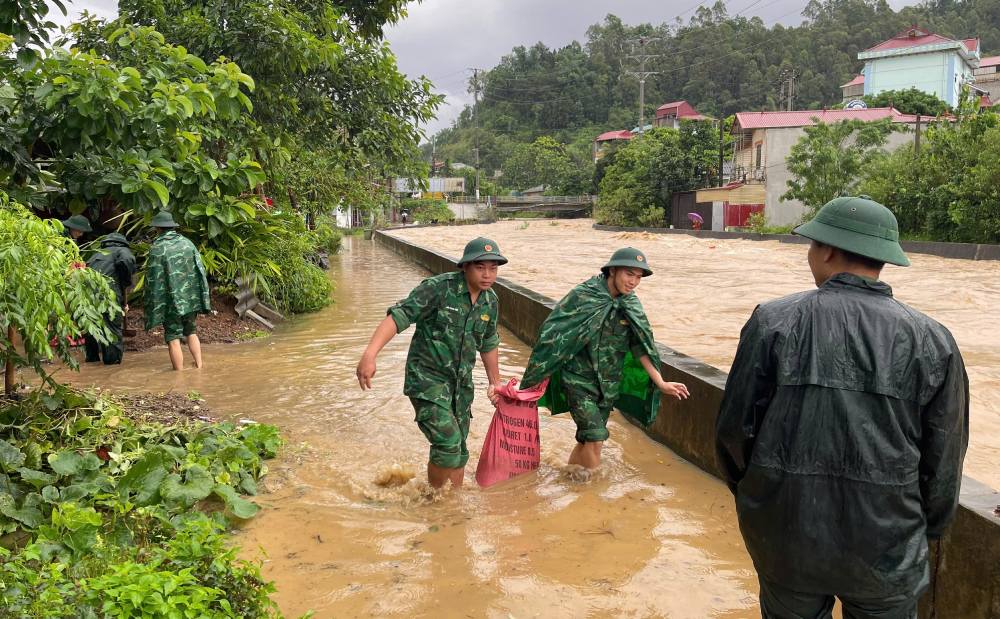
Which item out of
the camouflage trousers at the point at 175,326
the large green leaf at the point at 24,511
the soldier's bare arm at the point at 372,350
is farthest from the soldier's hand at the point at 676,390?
the camouflage trousers at the point at 175,326

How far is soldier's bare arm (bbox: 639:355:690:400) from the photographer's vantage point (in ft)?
14.7

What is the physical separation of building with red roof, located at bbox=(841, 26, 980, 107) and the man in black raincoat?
214 feet

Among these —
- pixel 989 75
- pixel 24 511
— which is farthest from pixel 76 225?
pixel 989 75

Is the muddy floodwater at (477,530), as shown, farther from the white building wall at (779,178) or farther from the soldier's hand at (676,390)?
the white building wall at (779,178)

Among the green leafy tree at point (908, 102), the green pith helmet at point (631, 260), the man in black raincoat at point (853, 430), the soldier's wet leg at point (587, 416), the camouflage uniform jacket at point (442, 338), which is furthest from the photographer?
the green leafy tree at point (908, 102)

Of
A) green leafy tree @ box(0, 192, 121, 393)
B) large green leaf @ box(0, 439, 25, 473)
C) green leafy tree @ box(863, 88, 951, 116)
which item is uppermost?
green leafy tree @ box(863, 88, 951, 116)

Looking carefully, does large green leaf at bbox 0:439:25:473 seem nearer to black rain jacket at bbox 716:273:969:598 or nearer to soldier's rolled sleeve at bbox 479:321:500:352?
soldier's rolled sleeve at bbox 479:321:500:352

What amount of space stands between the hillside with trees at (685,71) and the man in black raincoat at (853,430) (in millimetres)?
69903

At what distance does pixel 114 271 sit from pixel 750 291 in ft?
35.8

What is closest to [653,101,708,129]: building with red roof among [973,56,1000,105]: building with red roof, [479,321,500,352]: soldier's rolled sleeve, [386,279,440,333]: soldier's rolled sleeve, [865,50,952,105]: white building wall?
[865,50,952,105]: white building wall

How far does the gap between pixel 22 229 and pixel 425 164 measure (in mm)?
9176

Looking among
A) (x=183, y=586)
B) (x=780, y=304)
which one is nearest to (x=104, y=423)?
(x=183, y=586)

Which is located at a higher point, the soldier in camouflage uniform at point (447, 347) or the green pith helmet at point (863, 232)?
the green pith helmet at point (863, 232)

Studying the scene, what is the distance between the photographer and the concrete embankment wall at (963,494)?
286 cm
